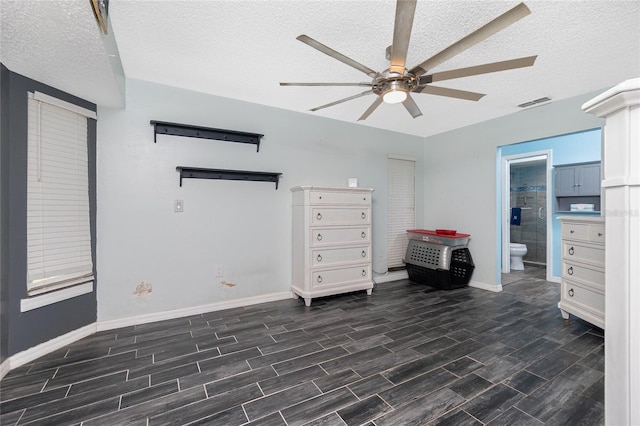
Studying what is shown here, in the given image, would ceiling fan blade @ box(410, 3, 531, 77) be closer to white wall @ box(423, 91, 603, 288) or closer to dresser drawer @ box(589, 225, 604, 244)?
dresser drawer @ box(589, 225, 604, 244)

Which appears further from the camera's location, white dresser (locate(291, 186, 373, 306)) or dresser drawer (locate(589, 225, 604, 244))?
white dresser (locate(291, 186, 373, 306))

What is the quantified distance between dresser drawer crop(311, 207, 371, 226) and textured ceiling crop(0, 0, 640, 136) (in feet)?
4.36

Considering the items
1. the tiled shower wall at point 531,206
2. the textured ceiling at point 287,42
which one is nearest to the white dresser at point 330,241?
the textured ceiling at point 287,42

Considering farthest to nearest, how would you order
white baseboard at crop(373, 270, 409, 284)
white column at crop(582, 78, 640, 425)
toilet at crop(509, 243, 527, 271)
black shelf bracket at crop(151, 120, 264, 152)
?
toilet at crop(509, 243, 527, 271)
white baseboard at crop(373, 270, 409, 284)
black shelf bracket at crop(151, 120, 264, 152)
white column at crop(582, 78, 640, 425)

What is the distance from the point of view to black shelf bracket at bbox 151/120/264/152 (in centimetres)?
268

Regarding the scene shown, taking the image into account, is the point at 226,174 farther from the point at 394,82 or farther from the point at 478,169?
the point at 478,169

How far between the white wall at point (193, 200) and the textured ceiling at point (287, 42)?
0.94 ft

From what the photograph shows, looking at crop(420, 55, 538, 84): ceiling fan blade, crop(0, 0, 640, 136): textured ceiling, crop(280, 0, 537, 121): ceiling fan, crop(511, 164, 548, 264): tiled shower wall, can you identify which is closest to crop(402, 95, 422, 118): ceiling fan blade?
crop(280, 0, 537, 121): ceiling fan

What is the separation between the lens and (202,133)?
2.88 meters

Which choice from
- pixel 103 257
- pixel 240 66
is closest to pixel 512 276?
pixel 240 66

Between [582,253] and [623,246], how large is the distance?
7.62ft

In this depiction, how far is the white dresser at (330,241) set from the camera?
3.16 metres

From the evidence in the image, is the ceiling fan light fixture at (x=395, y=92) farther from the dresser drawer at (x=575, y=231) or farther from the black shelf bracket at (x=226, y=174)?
the dresser drawer at (x=575, y=231)

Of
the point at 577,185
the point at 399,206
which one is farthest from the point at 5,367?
the point at 577,185
